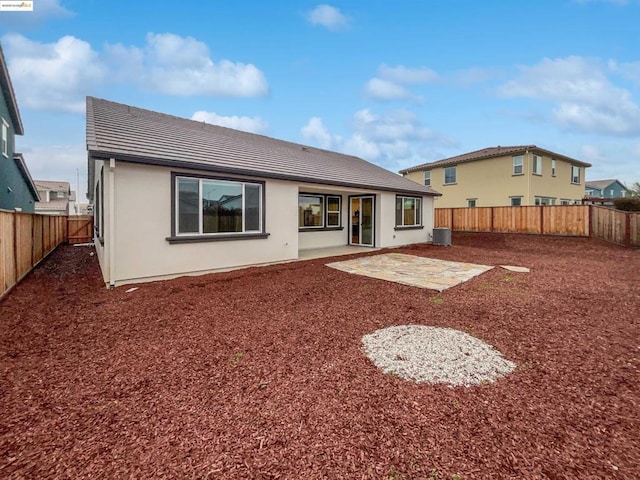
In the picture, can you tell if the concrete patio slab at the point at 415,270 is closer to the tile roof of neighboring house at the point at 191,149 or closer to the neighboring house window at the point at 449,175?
the tile roof of neighboring house at the point at 191,149

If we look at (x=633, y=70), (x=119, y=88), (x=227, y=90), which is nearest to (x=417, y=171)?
(x=633, y=70)

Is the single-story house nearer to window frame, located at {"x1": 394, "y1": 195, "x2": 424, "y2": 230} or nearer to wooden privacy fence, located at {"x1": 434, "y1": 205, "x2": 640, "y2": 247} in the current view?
window frame, located at {"x1": 394, "y1": 195, "x2": 424, "y2": 230}

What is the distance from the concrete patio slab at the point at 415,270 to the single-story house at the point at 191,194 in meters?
2.40

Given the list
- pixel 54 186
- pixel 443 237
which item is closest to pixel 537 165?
pixel 443 237

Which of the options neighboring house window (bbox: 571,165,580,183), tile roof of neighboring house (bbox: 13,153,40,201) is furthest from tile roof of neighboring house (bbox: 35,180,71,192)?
neighboring house window (bbox: 571,165,580,183)

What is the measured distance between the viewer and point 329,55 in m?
14.8

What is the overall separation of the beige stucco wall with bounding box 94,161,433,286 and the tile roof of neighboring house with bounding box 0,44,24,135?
8.51 m

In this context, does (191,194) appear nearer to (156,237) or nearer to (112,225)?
(156,237)

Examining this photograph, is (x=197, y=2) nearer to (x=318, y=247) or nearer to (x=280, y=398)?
(x=318, y=247)

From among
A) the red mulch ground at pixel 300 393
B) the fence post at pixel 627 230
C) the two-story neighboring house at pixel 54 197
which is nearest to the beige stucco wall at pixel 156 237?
the red mulch ground at pixel 300 393

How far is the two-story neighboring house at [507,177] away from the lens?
21.2 metres

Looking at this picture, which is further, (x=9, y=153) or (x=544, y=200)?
(x=544, y=200)

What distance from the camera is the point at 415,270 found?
8742 millimetres

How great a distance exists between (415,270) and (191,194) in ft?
20.8
